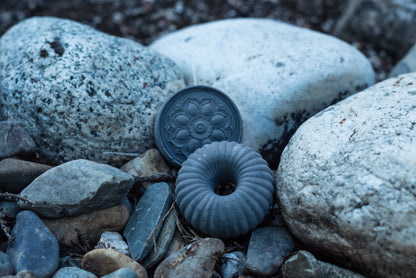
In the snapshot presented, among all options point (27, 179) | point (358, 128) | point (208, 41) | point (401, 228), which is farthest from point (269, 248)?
point (208, 41)

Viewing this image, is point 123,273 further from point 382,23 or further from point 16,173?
point 382,23

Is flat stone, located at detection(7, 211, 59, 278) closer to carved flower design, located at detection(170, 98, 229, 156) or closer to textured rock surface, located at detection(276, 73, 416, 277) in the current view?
carved flower design, located at detection(170, 98, 229, 156)

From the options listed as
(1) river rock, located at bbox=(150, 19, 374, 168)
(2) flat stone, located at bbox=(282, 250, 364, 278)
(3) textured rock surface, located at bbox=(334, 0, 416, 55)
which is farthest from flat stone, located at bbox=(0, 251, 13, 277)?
(3) textured rock surface, located at bbox=(334, 0, 416, 55)

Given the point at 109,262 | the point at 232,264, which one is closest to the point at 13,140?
the point at 109,262

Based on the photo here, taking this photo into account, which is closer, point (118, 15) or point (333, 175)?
point (333, 175)

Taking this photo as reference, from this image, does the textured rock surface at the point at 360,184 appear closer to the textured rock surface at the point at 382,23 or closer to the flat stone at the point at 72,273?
the flat stone at the point at 72,273

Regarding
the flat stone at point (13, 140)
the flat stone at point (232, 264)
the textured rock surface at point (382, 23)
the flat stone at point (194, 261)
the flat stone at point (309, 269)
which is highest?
the textured rock surface at point (382, 23)

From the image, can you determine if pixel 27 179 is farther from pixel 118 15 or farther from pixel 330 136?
pixel 118 15

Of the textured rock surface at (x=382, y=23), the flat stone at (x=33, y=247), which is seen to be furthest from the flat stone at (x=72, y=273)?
the textured rock surface at (x=382, y=23)
